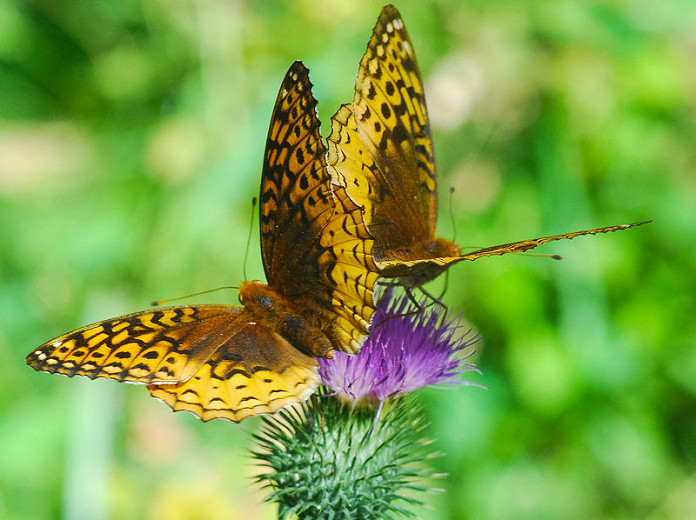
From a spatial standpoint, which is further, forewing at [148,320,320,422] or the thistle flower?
the thistle flower

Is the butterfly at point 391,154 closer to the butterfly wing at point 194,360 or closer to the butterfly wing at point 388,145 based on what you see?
the butterfly wing at point 388,145

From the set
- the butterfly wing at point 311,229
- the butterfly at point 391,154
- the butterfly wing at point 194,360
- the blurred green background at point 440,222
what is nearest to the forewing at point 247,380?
the butterfly wing at point 194,360

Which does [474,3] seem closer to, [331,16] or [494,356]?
[331,16]

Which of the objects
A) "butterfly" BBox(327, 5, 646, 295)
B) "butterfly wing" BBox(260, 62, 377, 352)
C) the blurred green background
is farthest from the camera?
the blurred green background

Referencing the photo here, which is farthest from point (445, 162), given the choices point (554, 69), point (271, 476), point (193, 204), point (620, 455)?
point (271, 476)

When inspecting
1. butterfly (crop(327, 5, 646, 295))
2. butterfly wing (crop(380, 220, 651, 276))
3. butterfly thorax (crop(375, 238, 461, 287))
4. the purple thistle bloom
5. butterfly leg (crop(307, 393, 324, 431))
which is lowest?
butterfly leg (crop(307, 393, 324, 431))

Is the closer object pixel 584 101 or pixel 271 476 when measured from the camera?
pixel 271 476

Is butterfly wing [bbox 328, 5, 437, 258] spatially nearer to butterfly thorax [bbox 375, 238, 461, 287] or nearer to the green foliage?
butterfly thorax [bbox 375, 238, 461, 287]

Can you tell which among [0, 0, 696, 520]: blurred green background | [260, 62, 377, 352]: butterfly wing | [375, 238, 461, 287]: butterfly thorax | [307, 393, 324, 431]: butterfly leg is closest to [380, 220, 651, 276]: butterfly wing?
[375, 238, 461, 287]: butterfly thorax
